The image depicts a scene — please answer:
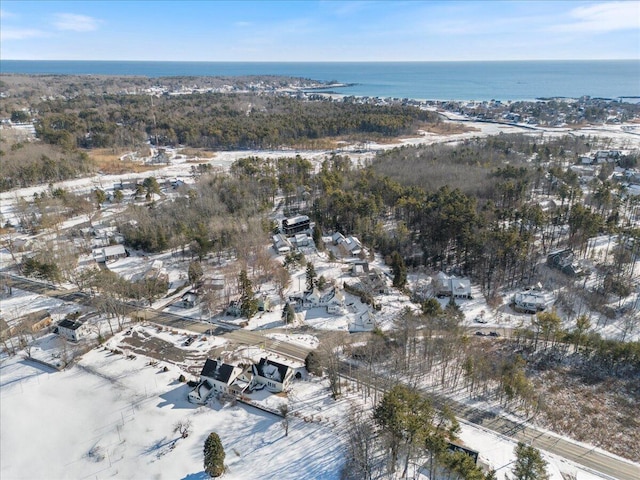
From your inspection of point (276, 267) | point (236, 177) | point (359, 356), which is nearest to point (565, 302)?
point (359, 356)

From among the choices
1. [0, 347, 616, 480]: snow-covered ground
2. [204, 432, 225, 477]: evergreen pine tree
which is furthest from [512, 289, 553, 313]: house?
[204, 432, 225, 477]: evergreen pine tree

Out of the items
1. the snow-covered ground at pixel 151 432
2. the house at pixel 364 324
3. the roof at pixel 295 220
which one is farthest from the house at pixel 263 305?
the roof at pixel 295 220

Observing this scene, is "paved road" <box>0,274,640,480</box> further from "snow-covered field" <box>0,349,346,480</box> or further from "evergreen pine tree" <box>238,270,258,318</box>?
"snow-covered field" <box>0,349,346,480</box>

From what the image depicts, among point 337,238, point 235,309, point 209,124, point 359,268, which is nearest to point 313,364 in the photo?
point 235,309

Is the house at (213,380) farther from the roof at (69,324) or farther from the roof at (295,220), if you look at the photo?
the roof at (295,220)

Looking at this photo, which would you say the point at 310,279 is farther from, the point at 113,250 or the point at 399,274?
the point at 113,250

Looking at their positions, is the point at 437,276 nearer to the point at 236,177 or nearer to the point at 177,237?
the point at 177,237
